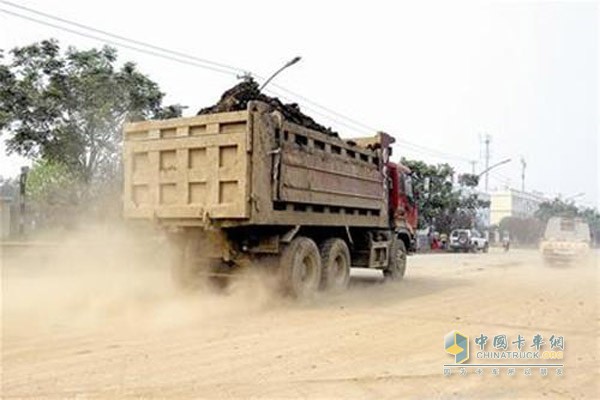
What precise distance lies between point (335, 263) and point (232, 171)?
3376 millimetres

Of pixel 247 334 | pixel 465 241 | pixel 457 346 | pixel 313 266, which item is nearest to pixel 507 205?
pixel 465 241

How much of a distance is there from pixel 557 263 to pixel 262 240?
19.2 metres

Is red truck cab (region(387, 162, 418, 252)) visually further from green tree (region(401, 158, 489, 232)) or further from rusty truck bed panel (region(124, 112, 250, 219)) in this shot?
green tree (region(401, 158, 489, 232))

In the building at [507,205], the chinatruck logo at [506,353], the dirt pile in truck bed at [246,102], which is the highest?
the building at [507,205]

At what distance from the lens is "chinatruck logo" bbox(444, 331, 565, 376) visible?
6.09m

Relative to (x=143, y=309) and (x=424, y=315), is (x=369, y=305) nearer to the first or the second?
(x=424, y=315)

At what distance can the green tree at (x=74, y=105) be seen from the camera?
63.4 feet

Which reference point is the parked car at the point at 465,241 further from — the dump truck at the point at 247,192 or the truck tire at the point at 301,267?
the truck tire at the point at 301,267

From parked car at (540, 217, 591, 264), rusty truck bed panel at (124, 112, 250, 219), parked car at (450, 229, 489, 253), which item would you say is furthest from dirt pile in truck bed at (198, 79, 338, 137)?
parked car at (450, 229, 489, 253)

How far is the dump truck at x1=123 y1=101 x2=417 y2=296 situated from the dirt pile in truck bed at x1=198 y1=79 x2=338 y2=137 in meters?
0.41

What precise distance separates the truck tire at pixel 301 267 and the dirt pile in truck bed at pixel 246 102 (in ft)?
6.88

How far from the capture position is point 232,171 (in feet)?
29.9

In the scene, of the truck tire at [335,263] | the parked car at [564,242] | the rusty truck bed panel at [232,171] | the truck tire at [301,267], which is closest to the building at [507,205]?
the parked car at [564,242]

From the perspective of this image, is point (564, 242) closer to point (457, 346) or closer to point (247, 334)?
point (457, 346)
